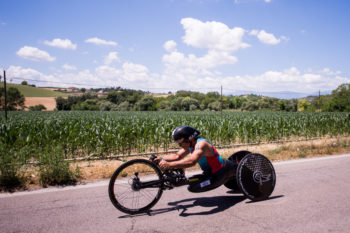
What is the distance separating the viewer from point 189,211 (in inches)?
139

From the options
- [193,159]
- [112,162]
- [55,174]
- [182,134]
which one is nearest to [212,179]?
[193,159]

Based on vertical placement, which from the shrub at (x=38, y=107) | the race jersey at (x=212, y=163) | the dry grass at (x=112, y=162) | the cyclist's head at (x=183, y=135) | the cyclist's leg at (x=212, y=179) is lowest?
the dry grass at (x=112, y=162)

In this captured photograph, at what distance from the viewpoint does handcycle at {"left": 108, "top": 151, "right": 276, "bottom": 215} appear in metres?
3.42

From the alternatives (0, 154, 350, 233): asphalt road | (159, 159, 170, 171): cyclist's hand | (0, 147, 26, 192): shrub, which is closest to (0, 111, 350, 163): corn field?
(0, 147, 26, 192): shrub

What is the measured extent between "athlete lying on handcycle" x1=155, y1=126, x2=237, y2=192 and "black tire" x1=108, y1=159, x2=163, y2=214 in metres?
0.31

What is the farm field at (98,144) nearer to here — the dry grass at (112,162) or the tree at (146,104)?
the dry grass at (112,162)

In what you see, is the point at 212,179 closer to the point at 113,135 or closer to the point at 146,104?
the point at 113,135

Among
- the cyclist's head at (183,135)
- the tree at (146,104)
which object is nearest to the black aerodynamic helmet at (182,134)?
the cyclist's head at (183,135)

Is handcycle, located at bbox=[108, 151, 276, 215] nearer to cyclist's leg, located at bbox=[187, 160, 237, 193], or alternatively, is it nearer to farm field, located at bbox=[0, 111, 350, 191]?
cyclist's leg, located at bbox=[187, 160, 237, 193]

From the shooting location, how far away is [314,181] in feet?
16.2

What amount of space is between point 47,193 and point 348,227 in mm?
5067

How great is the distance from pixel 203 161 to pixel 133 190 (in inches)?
49.3

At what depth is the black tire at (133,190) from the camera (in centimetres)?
331

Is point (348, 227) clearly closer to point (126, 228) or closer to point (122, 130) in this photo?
point (126, 228)
